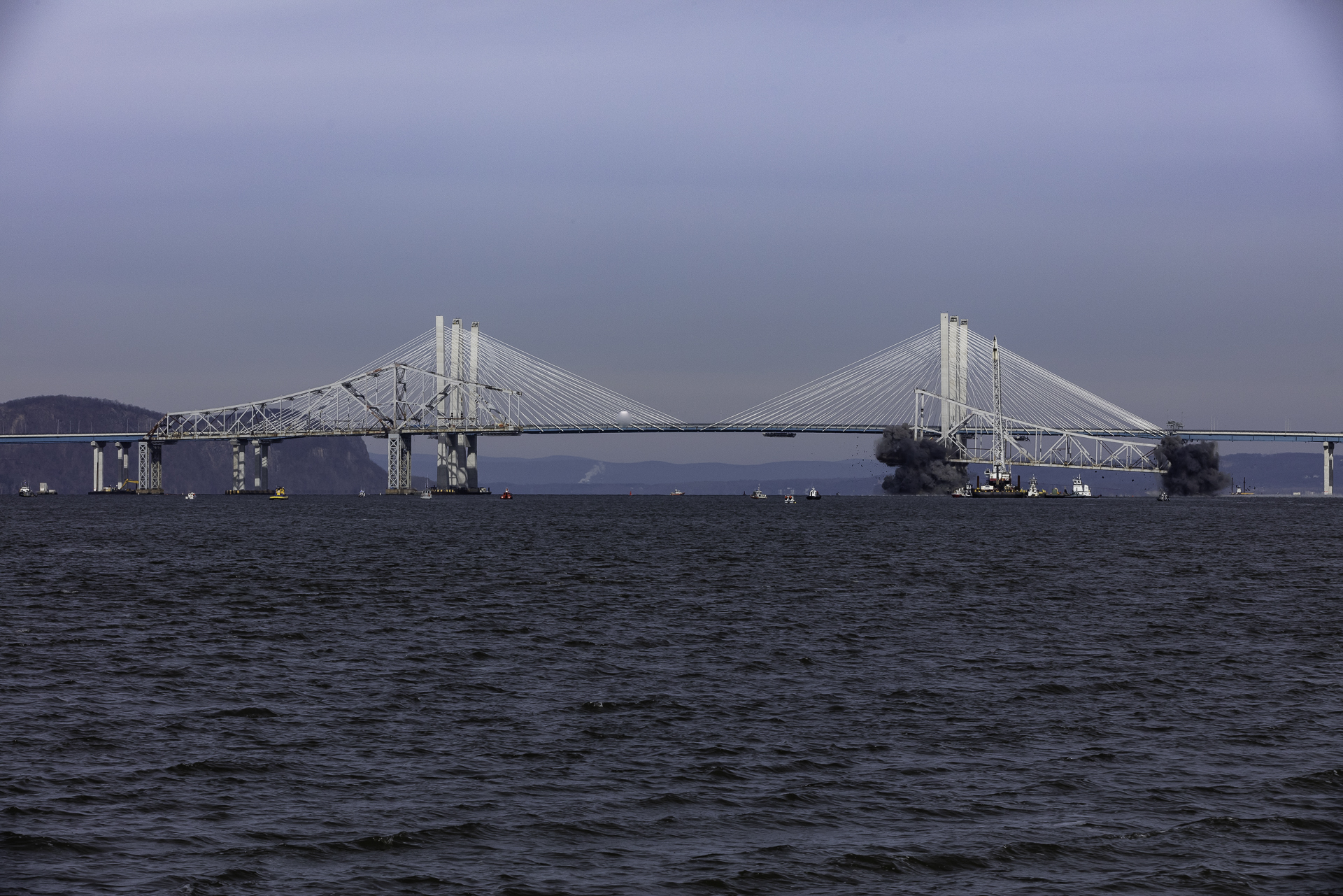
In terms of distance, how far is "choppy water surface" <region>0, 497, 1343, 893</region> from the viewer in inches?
651

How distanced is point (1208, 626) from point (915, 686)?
15735 millimetres

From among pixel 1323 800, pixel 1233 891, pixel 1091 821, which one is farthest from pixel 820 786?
pixel 1323 800

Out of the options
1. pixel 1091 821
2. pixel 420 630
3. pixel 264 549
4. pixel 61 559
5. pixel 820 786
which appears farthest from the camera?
pixel 264 549

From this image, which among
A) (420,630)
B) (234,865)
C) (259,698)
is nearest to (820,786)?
(234,865)

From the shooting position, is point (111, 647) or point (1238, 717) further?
point (111, 647)

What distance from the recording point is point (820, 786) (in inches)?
783

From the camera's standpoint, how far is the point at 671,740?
75.7 ft

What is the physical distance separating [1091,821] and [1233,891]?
8.59ft

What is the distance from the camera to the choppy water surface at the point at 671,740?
16.5 metres

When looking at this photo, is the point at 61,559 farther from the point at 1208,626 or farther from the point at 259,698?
the point at 1208,626

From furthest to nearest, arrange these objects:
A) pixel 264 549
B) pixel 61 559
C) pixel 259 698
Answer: pixel 264 549 < pixel 61 559 < pixel 259 698

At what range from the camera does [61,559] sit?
72000mm

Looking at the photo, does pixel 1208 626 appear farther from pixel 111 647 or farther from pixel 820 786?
pixel 111 647

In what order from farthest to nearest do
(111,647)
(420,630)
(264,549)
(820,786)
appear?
(264,549)
(420,630)
(111,647)
(820,786)
